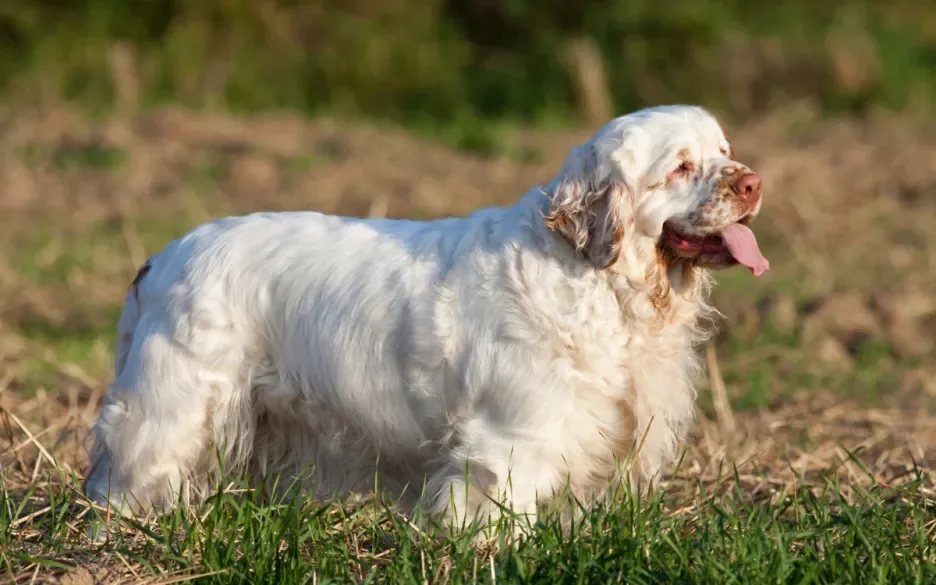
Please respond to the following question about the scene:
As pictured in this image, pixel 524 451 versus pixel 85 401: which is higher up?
pixel 524 451

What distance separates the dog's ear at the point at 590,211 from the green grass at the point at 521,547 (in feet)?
2.18

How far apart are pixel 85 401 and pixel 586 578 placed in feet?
10.2

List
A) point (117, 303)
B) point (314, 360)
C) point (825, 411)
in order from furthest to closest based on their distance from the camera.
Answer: point (117, 303)
point (825, 411)
point (314, 360)

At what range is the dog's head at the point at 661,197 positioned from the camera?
3.58m

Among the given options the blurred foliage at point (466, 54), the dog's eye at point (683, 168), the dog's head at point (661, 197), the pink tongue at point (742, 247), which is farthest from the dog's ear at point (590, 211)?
the blurred foliage at point (466, 54)

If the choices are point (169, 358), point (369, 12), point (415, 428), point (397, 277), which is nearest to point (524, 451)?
point (415, 428)

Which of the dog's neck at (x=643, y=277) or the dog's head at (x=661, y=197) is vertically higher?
the dog's head at (x=661, y=197)

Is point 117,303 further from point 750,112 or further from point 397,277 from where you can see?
point 750,112

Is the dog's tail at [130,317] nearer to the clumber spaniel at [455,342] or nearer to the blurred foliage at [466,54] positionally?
the clumber spaniel at [455,342]

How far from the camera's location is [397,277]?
372cm

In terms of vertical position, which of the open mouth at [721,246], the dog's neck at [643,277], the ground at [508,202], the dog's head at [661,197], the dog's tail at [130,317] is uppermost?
the dog's head at [661,197]

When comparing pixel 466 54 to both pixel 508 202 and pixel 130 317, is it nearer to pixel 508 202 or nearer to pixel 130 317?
pixel 508 202

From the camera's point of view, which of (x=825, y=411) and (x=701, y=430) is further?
(x=825, y=411)

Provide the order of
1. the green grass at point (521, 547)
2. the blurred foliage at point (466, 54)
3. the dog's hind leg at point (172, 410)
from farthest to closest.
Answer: the blurred foliage at point (466, 54) → the dog's hind leg at point (172, 410) → the green grass at point (521, 547)
